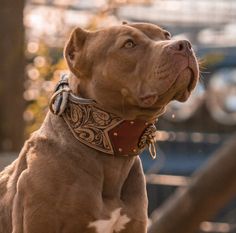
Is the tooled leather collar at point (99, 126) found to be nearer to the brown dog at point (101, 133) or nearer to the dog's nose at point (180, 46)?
the brown dog at point (101, 133)

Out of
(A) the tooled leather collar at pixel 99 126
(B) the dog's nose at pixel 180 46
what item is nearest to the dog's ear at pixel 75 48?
(A) the tooled leather collar at pixel 99 126

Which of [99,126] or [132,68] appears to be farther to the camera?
[99,126]

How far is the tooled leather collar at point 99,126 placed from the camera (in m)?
3.85

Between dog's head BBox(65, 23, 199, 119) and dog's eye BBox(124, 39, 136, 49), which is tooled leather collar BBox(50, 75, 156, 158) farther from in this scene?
dog's eye BBox(124, 39, 136, 49)

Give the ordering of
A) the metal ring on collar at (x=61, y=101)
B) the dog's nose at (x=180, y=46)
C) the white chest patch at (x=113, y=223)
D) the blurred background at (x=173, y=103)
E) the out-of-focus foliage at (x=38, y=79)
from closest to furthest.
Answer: the dog's nose at (x=180, y=46)
the white chest patch at (x=113, y=223)
the metal ring on collar at (x=61, y=101)
the out-of-focus foliage at (x=38, y=79)
the blurred background at (x=173, y=103)

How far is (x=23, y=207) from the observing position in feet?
12.6

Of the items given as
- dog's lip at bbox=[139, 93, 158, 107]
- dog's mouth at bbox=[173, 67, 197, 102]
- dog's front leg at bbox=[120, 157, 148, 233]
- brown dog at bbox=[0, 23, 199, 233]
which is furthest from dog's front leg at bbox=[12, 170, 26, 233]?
dog's mouth at bbox=[173, 67, 197, 102]

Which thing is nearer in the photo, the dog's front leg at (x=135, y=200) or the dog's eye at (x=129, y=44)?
the dog's eye at (x=129, y=44)

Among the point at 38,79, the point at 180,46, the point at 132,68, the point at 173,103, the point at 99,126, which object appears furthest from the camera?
the point at 173,103

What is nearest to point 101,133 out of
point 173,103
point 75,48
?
point 75,48

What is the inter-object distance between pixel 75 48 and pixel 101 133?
33 cm

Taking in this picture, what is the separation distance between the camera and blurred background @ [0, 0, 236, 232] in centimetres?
724

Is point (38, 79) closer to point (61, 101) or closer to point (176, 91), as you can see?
point (61, 101)

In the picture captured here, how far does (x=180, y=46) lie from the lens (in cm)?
365
